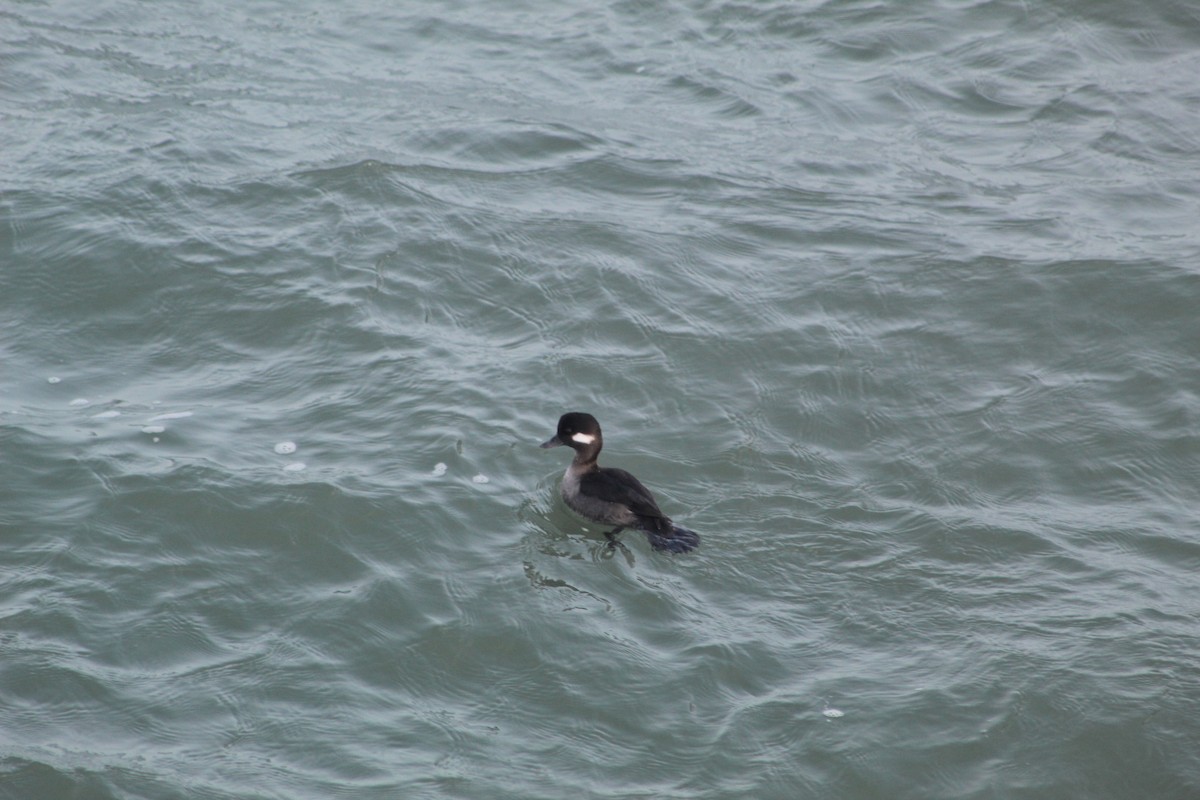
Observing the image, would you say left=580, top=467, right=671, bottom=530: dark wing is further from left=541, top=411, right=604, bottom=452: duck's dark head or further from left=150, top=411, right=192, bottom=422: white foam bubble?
left=150, top=411, right=192, bottom=422: white foam bubble

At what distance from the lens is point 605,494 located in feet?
24.5

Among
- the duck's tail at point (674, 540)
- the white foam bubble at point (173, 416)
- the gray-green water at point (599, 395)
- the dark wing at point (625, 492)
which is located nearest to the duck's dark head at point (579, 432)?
the dark wing at point (625, 492)

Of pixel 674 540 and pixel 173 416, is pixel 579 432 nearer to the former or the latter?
pixel 674 540

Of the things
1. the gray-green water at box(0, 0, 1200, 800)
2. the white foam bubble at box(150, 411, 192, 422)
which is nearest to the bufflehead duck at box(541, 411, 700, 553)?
the gray-green water at box(0, 0, 1200, 800)

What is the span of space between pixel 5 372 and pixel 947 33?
32.3 feet

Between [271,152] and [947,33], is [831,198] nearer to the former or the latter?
[947,33]

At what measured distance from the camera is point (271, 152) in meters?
11.2

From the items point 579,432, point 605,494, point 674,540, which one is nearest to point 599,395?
point 579,432

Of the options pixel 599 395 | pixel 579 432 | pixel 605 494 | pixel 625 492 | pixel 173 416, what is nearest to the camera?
pixel 625 492

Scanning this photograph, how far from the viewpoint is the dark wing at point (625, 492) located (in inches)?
283

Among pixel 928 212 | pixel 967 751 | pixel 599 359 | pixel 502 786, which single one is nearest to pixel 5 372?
pixel 599 359

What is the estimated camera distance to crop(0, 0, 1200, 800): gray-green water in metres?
5.79

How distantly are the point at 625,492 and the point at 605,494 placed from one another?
16 centimetres

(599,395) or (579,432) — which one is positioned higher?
(579,432)
